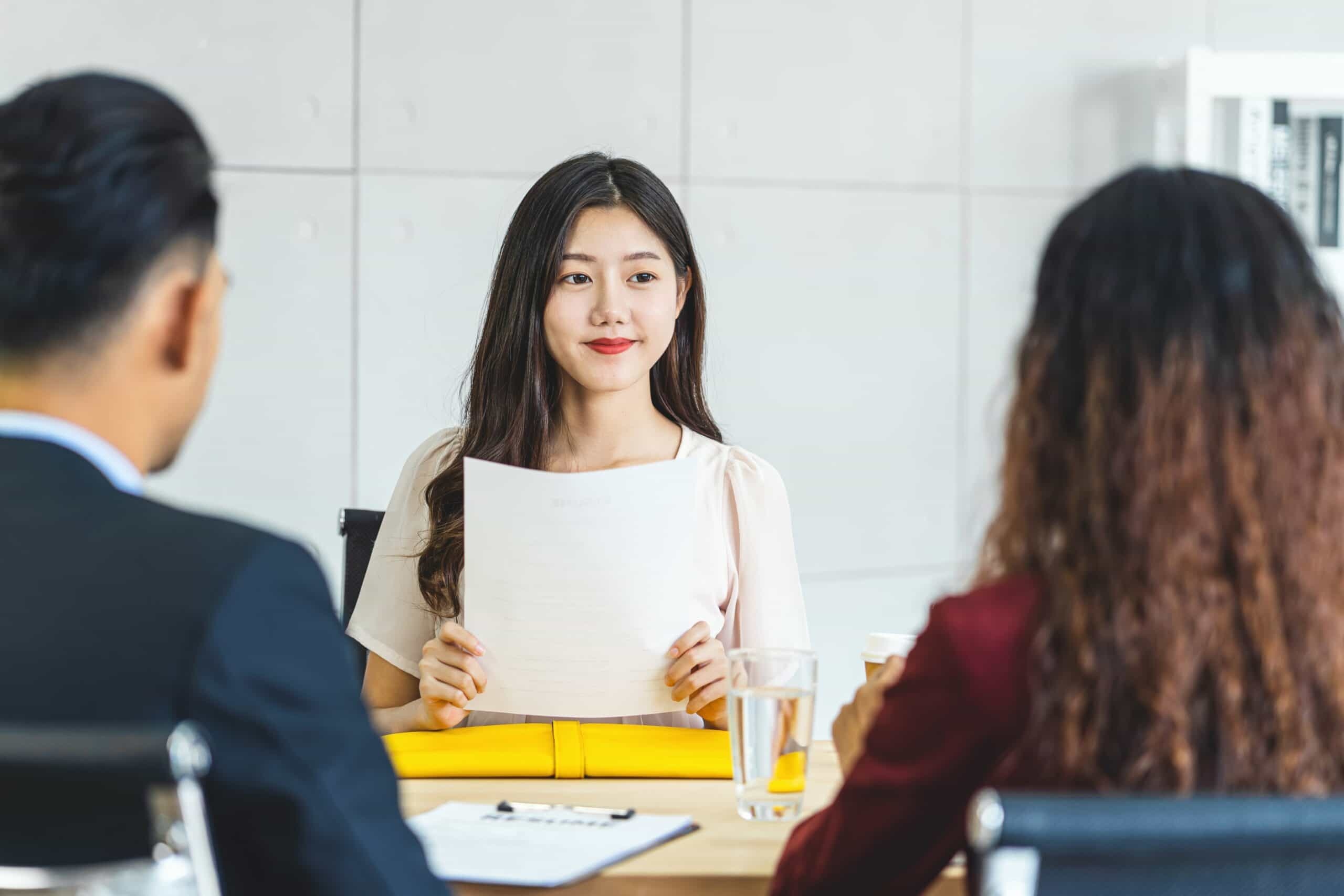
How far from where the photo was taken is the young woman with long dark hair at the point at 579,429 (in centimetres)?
198

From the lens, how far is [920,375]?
3.76 metres

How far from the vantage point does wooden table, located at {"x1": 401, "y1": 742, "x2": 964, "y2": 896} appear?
1.20m

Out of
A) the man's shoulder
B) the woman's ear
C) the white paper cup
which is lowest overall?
the white paper cup

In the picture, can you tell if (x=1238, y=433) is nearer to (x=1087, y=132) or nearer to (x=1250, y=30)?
(x=1087, y=132)

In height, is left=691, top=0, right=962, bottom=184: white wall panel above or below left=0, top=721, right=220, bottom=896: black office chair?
above

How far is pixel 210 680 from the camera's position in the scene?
82 centimetres

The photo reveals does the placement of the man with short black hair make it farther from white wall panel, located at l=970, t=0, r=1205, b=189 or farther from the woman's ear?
white wall panel, located at l=970, t=0, r=1205, b=189

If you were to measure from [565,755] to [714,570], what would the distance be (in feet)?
1.67

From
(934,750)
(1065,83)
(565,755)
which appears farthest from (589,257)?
(1065,83)

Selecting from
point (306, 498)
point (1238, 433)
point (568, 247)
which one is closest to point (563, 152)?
point (306, 498)

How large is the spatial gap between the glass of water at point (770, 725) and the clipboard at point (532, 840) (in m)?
0.08

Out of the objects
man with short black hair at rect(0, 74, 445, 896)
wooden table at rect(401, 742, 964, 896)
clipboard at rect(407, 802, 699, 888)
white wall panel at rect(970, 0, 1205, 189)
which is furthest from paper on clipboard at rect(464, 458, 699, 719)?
white wall panel at rect(970, 0, 1205, 189)

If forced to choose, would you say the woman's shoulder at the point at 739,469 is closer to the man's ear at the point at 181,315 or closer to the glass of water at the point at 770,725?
the glass of water at the point at 770,725

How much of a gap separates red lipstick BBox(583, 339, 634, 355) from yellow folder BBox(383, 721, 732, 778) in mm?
617
